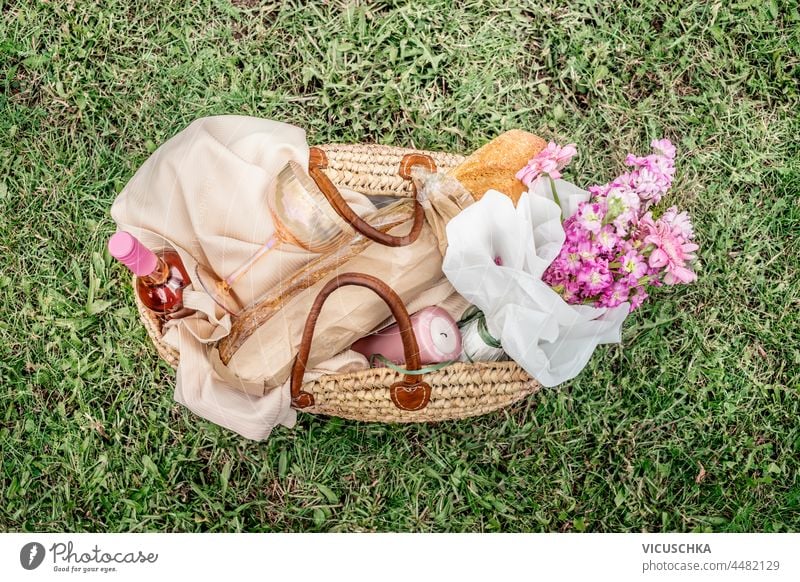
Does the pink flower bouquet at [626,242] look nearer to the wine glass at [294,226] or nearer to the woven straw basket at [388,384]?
the woven straw basket at [388,384]

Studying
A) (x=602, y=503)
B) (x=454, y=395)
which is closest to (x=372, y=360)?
(x=454, y=395)

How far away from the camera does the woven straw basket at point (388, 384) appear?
140 cm

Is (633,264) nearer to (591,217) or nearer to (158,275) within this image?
(591,217)

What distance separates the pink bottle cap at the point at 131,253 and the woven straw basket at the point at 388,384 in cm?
28

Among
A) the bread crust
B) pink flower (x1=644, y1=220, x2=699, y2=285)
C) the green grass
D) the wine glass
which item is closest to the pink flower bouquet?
pink flower (x1=644, y1=220, x2=699, y2=285)

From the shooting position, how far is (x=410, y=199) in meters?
1.48

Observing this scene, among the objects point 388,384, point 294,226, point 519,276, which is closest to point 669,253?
point 519,276

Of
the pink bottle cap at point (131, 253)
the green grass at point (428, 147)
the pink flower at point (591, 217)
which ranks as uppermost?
the pink bottle cap at point (131, 253)

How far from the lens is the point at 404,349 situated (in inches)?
51.3

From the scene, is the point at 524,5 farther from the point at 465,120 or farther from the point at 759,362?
the point at 759,362

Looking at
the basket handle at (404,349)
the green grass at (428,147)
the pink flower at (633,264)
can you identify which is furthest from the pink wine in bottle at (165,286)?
the pink flower at (633,264)

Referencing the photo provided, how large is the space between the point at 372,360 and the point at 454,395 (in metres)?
0.18

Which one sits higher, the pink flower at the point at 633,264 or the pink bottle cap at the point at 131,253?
the pink bottle cap at the point at 131,253
